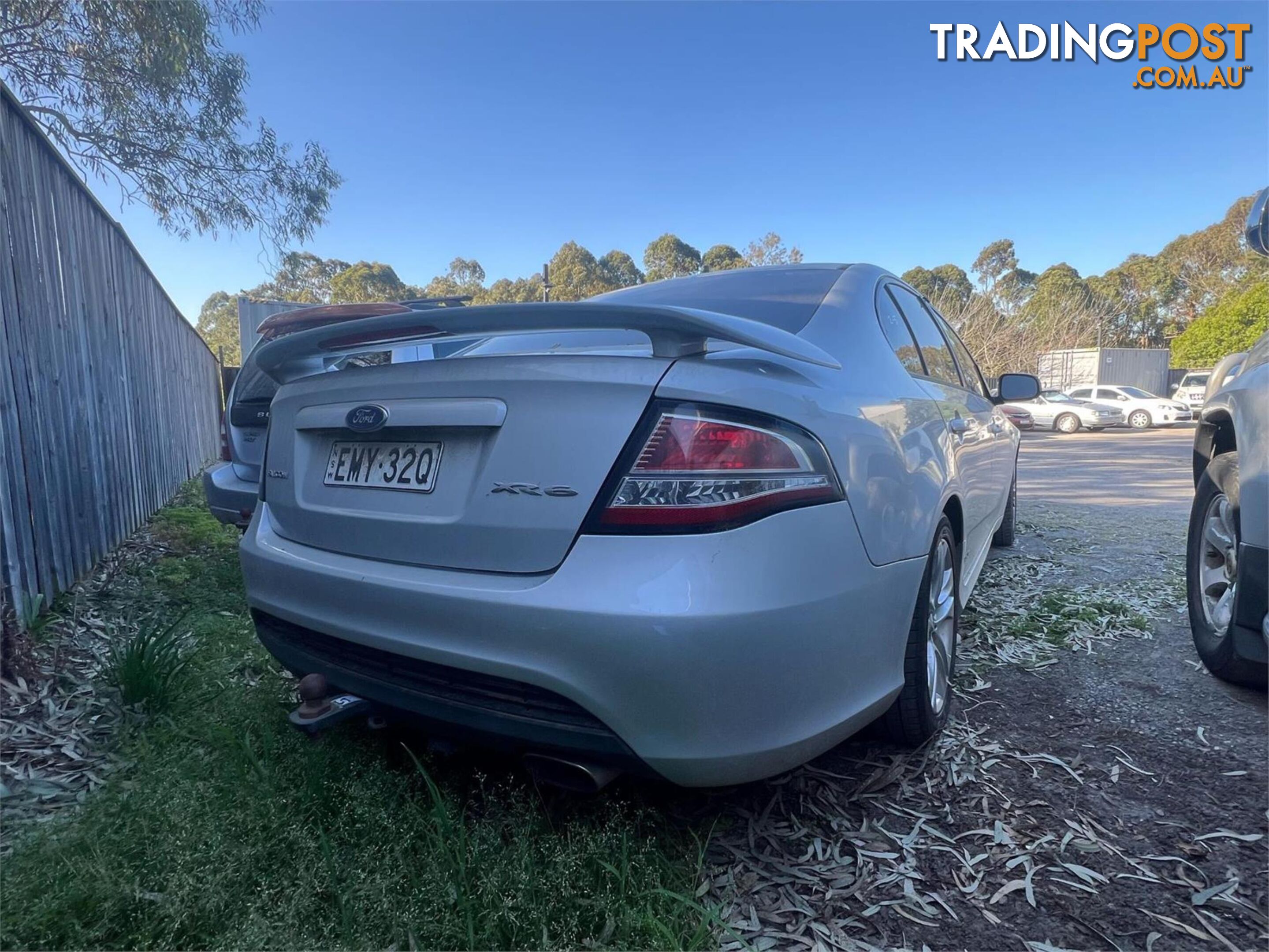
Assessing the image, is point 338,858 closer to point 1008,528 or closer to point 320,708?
point 320,708

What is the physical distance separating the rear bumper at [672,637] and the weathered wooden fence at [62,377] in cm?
219

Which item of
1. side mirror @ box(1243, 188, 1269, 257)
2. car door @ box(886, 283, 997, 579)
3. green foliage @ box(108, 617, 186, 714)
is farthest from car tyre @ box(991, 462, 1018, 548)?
green foliage @ box(108, 617, 186, 714)

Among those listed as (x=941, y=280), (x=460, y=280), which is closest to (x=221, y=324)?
(x=460, y=280)

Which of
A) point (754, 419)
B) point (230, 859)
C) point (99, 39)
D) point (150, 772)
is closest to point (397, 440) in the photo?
point (754, 419)

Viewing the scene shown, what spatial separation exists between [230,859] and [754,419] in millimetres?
1388

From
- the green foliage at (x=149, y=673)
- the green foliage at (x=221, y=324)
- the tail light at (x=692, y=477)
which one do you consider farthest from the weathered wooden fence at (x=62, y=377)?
the green foliage at (x=221, y=324)

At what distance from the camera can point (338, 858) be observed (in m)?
1.56

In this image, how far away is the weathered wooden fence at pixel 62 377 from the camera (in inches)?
116

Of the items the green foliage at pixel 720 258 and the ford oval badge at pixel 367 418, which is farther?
the green foliage at pixel 720 258

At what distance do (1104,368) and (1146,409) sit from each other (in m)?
9.10

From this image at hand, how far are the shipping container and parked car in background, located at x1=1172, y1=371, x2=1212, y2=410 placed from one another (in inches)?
108

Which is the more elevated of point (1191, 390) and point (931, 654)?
point (931, 654)

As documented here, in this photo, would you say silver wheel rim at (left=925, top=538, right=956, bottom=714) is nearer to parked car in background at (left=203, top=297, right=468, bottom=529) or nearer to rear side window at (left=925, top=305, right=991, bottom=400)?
rear side window at (left=925, top=305, right=991, bottom=400)

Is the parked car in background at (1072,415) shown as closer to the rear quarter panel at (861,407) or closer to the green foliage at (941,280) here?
the green foliage at (941,280)
